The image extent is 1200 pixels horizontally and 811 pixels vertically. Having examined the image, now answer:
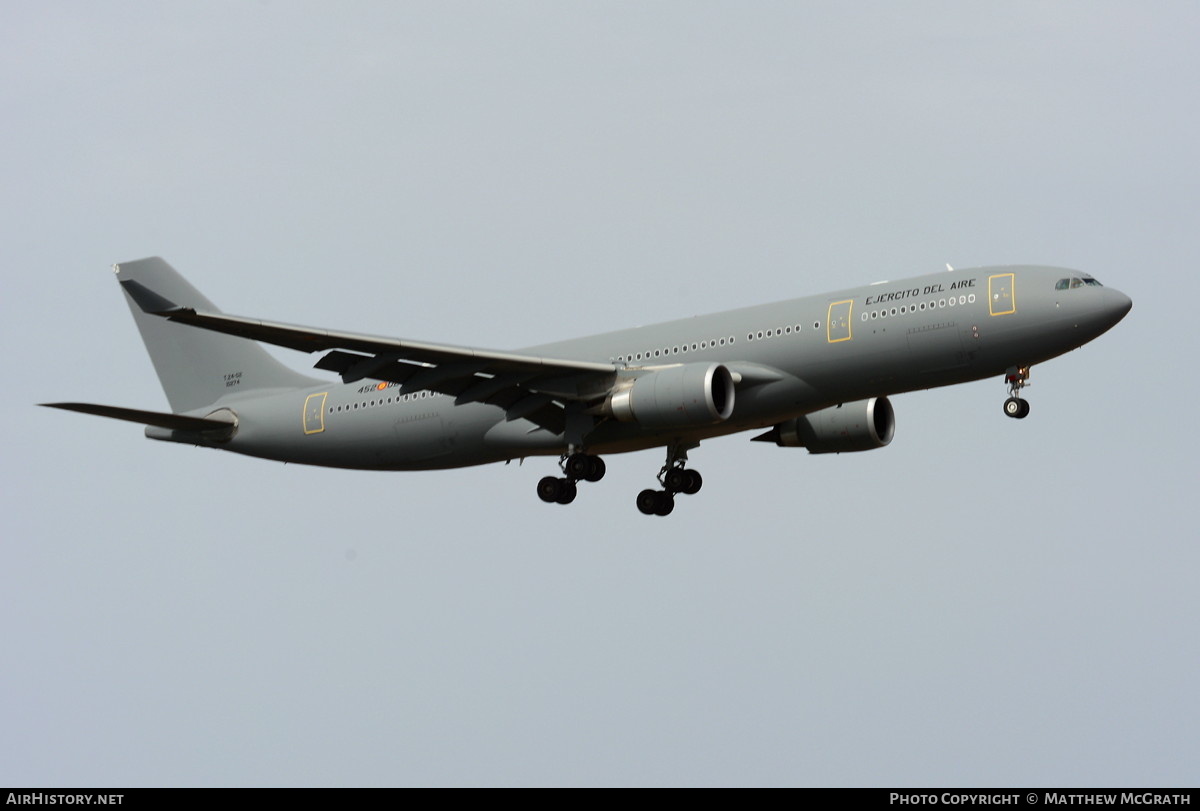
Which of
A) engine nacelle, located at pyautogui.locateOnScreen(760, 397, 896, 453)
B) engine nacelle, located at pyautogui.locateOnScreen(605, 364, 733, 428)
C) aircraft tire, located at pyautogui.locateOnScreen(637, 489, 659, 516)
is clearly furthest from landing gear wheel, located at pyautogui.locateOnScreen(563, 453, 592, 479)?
engine nacelle, located at pyautogui.locateOnScreen(760, 397, 896, 453)

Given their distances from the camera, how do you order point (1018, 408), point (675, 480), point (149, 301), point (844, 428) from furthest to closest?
point (675, 480)
point (844, 428)
point (1018, 408)
point (149, 301)

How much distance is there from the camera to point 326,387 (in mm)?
48375

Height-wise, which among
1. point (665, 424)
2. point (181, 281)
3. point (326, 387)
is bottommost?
point (665, 424)

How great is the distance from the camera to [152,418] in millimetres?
45906

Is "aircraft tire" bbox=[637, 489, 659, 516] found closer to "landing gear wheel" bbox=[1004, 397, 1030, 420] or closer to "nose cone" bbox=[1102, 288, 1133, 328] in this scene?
"landing gear wheel" bbox=[1004, 397, 1030, 420]

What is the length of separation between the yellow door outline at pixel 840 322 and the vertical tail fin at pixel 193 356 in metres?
16.5

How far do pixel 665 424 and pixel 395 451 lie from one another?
29.1 feet

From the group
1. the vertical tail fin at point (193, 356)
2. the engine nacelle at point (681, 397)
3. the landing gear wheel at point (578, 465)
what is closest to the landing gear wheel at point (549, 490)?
the landing gear wheel at point (578, 465)

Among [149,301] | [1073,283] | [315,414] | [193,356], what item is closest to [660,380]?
[1073,283]

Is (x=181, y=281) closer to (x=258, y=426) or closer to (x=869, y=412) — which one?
(x=258, y=426)

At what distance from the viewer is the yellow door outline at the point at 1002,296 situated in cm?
3909

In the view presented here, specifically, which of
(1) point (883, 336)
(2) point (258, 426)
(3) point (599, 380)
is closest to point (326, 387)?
(2) point (258, 426)

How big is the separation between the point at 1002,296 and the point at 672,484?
11594mm

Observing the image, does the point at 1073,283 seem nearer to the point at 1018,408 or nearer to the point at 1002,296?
Answer: the point at 1002,296
